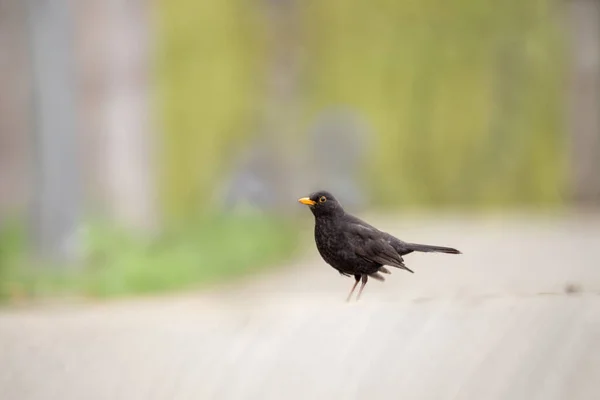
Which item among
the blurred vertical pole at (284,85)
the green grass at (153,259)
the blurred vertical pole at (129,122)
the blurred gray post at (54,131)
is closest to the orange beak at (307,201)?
the green grass at (153,259)

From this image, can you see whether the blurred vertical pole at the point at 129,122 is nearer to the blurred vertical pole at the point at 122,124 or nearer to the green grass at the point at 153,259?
the blurred vertical pole at the point at 122,124

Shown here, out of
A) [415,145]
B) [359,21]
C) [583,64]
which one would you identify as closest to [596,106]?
[583,64]

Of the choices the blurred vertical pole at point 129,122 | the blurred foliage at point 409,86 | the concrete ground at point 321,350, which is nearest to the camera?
the concrete ground at point 321,350

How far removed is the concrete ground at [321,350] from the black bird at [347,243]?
53 cm

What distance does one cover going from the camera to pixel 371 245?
314 centimetres

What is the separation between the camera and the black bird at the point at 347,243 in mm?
3129

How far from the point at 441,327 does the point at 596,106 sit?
1249 cm

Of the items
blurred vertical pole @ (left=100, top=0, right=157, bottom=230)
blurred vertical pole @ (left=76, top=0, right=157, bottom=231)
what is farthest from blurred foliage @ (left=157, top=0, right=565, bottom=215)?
blurred vertical pole @ (left=100, top=0, right=157, bottom=230)

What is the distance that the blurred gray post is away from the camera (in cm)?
758

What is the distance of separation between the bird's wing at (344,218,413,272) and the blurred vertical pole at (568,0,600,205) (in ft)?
40.1

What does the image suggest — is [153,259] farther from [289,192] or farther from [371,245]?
[289,192]

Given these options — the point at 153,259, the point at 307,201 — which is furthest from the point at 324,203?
the point at 153,259

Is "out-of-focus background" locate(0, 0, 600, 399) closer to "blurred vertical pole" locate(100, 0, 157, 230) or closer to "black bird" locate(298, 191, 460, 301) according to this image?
"blurred vertical pole" locate(100, 0, 157, 230)

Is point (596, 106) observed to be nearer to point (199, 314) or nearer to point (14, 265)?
point (14, 265)
